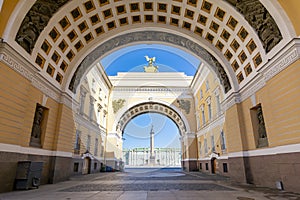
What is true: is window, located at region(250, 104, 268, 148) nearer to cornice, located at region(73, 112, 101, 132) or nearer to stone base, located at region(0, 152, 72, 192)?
stone base, located at region(0, 152, 72, 192)

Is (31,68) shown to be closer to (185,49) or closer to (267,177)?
(185,49)

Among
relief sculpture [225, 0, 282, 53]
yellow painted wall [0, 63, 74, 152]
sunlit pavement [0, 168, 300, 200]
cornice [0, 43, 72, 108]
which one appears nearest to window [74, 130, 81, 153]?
yellow painted wall [0, 63, 74, 152]

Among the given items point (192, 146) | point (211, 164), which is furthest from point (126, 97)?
point (211, 164)

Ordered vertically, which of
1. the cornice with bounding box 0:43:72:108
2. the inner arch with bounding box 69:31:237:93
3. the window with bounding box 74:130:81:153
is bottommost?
the window with bounding box 74:130:81:153

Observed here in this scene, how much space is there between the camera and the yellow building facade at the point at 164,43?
296 inches

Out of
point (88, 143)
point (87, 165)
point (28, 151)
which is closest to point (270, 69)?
point (28, 151)

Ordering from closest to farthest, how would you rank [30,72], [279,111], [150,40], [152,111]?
[279,111], [30,72], [150,40], [152,111]

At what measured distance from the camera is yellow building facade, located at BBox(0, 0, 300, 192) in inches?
296

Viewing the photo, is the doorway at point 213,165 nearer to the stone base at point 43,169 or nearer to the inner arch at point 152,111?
the inner arch at point 152,111

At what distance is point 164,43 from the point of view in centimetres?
1376

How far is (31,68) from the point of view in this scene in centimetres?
888

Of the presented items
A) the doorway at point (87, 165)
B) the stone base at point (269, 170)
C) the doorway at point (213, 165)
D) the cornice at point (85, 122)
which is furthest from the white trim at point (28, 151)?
the doorway at point (213, 165)

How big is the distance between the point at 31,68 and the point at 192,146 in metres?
22.2

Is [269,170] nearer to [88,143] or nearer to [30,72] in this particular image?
[30,72]
